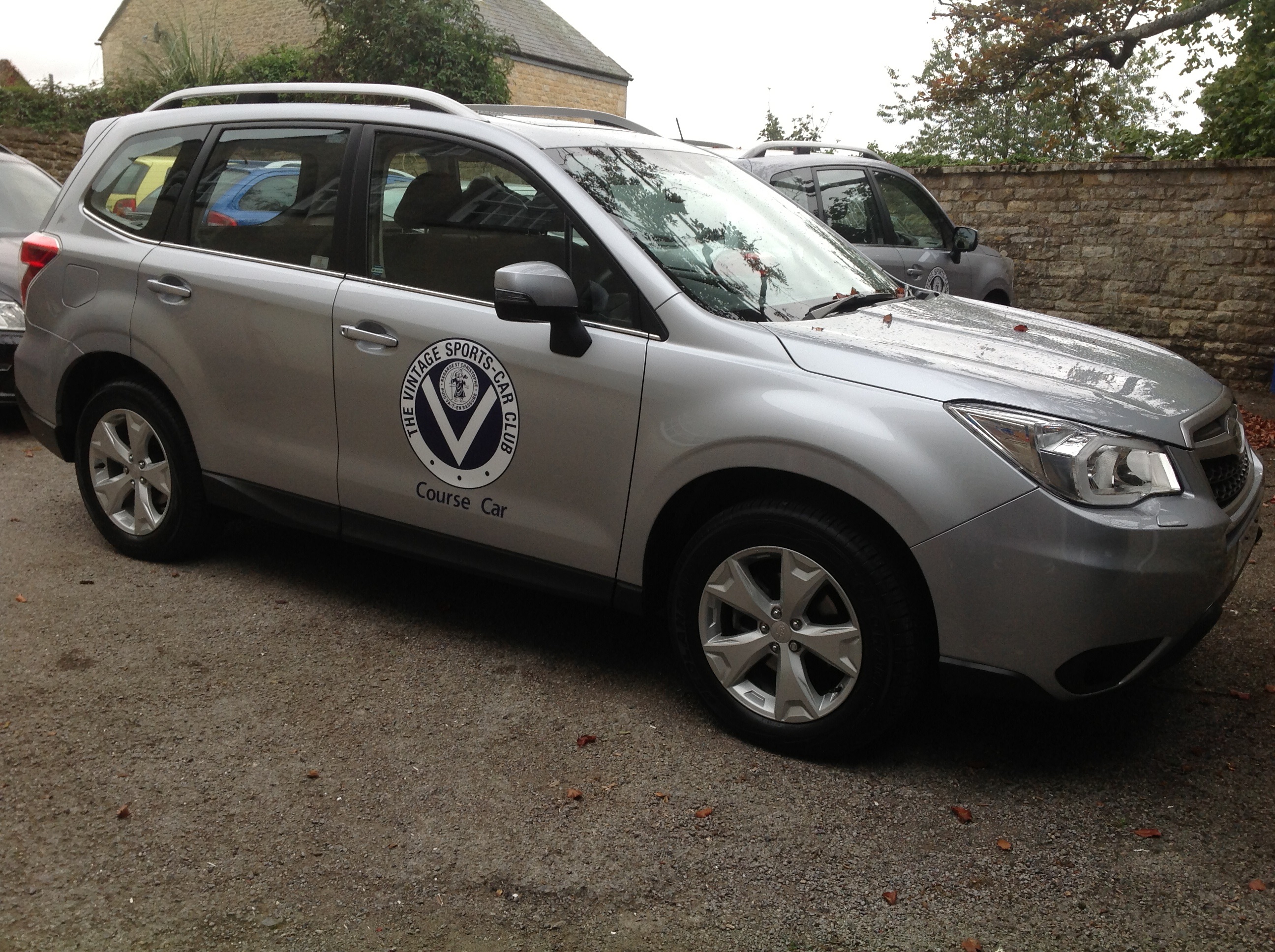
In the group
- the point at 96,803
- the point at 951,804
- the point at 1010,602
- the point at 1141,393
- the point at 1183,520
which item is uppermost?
the point at 1141,393

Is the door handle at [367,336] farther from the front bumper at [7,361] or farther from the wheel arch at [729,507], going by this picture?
the front bumper at [7,361]

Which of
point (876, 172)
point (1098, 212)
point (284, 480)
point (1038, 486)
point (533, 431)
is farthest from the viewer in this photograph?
point (1098, 212)

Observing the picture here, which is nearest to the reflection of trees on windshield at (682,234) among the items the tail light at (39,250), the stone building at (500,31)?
the tail light at (39,250)

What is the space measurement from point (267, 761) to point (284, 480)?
1350mm

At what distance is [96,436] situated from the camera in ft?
16.9

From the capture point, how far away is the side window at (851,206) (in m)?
8.52

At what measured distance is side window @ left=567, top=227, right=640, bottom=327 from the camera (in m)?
3.74

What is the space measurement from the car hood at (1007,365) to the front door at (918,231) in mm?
5104

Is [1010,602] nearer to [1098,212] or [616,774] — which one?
[616,774]

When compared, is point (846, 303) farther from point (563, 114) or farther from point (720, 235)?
point (563, 114)

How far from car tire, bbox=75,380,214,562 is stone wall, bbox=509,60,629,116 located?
27383mm

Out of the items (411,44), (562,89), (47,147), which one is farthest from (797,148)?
(562,89)

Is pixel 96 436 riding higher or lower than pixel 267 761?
higher

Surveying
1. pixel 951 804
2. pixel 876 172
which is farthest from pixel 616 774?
pixel 876 172
